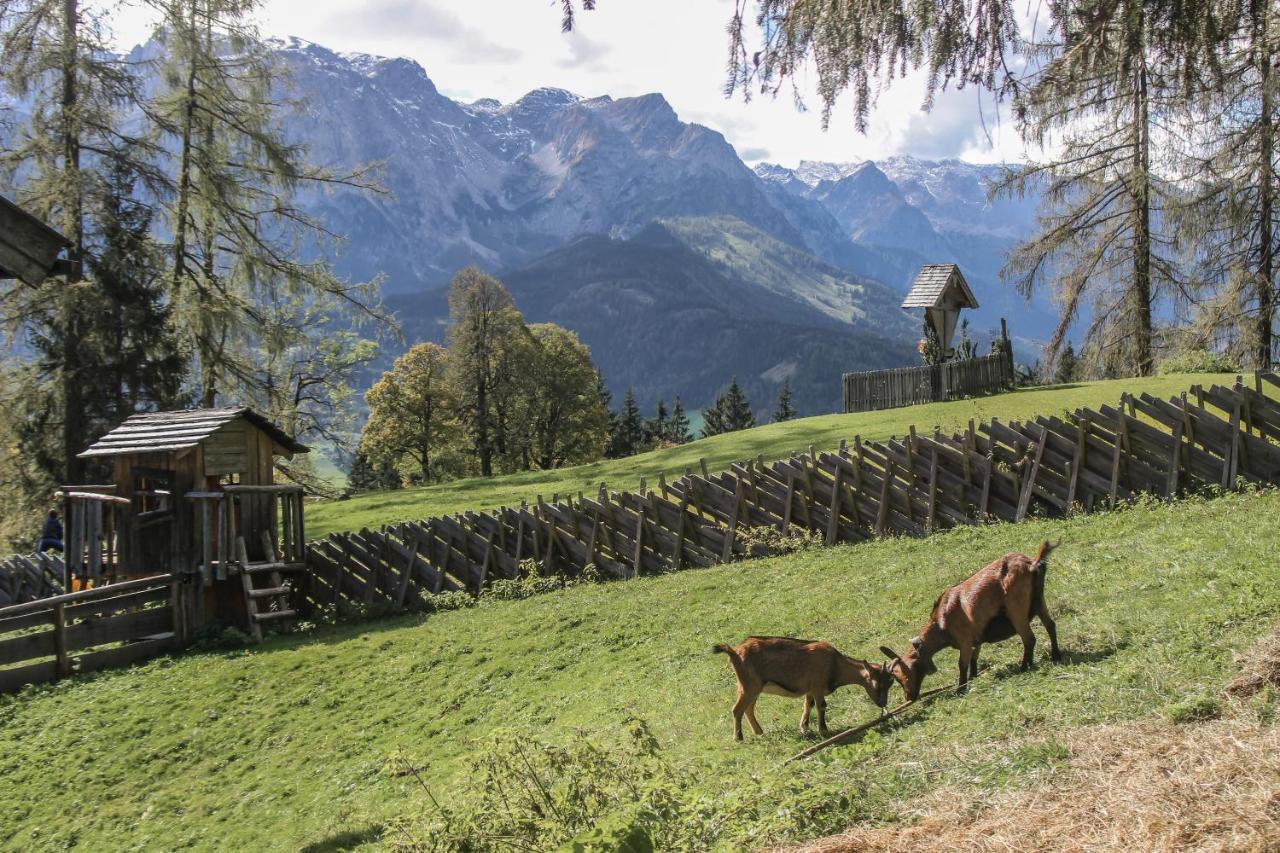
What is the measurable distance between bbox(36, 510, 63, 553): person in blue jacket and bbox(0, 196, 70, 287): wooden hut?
65.7ft

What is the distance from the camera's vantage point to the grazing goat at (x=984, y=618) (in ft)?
22.9

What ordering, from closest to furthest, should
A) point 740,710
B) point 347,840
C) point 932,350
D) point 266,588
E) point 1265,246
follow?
point 740,710, point 347,840, point 266,588, point 1265,246, point 932,350

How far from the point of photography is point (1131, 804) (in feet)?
14.3

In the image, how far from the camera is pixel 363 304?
95.0ft

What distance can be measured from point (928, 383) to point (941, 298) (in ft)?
15.0

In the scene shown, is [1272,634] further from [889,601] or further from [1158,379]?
[1158,379]

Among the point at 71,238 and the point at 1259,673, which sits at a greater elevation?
the point at 71,238

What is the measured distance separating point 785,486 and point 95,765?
10.9 metres

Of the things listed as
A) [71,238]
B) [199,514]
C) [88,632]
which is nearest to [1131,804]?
[88,632]

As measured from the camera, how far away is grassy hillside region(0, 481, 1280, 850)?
5.87 metres

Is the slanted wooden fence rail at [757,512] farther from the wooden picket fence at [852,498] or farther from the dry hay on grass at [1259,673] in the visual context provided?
the dry hay on grass at [1259,673]

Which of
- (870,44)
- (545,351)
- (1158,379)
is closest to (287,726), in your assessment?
(870,44)

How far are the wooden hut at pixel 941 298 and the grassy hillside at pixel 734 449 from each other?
16.5 ft

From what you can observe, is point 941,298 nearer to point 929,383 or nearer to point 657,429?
point 929,383
